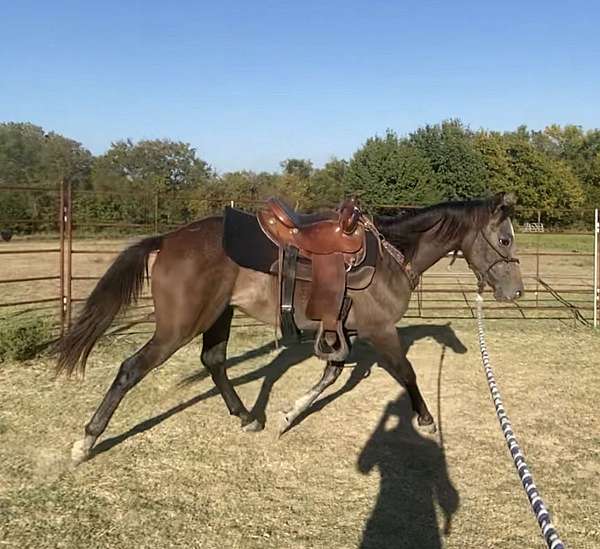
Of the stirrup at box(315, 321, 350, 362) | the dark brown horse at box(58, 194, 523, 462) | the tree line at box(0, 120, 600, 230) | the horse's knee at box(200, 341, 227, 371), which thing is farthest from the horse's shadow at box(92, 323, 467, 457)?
the tree line at box(0, 120, 600, 230)

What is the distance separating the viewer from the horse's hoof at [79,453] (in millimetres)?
Result: 3709

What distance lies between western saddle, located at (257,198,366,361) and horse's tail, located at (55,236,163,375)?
944 millimetres

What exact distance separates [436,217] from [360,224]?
707mm

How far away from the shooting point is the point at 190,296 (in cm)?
384

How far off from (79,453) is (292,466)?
1.44 meters

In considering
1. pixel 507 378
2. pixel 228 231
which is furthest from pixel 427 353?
pixel 228 231

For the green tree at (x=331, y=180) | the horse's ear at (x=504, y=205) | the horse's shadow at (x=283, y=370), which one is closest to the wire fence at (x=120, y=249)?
the horse's shadow at (x=283, y=370)

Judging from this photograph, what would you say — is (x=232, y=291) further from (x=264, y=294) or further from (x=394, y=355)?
Result: (x=394, y=355)

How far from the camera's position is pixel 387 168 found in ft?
116

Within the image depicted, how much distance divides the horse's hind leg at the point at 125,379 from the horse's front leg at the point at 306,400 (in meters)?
1.10

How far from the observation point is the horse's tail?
13.3ft

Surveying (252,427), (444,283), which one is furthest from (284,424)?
(444,283)

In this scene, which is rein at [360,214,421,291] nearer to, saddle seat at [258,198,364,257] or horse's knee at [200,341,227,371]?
saddle seat at [258,198,364,257]

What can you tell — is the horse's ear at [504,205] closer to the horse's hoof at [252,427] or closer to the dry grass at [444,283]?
the horse's hoof at [252,427]
